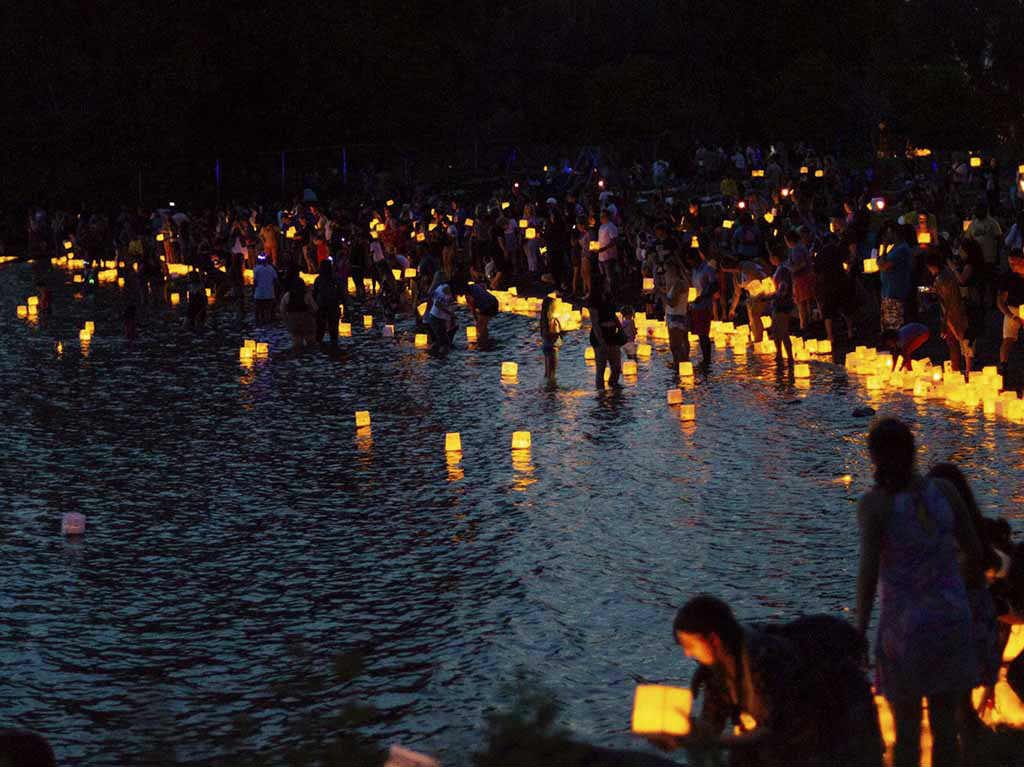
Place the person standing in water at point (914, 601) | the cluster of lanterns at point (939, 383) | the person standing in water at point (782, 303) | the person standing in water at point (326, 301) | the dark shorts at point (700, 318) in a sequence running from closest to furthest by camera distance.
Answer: the person standing in water at point (914, 601) → the cluster of lanterns at point (939, 383) → the person standing in water at point (782, 303) → the dark shorts at point (700, 318) → the person standing in water at point (326, 301)

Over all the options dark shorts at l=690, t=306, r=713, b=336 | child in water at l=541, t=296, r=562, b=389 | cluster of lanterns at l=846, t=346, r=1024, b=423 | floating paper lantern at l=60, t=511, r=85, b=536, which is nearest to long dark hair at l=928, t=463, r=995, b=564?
floating paper lantern at l=60, t=511, r=85, b=536

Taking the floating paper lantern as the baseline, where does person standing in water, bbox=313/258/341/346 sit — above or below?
above

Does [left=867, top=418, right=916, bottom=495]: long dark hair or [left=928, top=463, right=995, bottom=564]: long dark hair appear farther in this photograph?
[left=928, top=463, right=995, bottom=564]: long dark hair

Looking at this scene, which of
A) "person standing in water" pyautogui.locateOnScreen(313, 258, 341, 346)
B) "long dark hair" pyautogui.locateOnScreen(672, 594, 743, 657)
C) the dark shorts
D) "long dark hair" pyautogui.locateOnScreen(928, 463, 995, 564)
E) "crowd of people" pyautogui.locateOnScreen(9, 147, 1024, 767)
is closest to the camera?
"long dark hair" pyautogui.locateOnScreen(672, 594, 743, 657)

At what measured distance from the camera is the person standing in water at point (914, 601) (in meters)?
7.44

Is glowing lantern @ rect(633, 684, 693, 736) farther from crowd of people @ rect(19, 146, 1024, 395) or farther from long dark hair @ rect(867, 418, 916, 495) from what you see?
crowd of people @ rect(19, 146, 1024, 395)

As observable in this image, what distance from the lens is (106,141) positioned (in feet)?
236

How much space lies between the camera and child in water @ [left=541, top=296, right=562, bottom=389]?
2317 cm

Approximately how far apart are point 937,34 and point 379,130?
2872 centimetres

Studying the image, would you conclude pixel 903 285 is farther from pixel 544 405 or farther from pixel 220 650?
pixel 220 650

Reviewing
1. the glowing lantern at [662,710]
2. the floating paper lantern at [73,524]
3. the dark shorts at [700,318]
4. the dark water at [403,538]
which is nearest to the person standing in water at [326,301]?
the dark water at [403,538]

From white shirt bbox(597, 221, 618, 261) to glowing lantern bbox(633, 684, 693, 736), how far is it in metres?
25.6

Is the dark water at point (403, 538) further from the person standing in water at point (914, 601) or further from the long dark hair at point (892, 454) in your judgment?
the long dark hair at point (892, 454)

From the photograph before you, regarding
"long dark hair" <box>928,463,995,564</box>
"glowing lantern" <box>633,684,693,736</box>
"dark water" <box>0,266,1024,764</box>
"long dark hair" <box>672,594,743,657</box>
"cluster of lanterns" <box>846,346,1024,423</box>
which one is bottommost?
"dark water" <box>0,266,1024,764</box>
